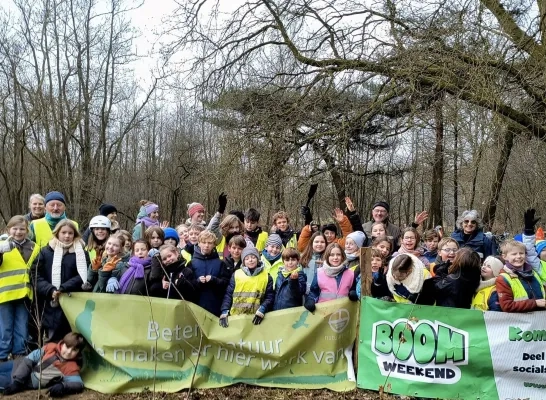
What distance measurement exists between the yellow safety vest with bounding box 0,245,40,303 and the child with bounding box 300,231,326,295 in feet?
10.5

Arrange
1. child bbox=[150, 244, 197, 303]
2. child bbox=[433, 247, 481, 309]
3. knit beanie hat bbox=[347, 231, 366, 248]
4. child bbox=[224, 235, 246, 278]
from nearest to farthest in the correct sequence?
child bbox=[433, 247, 481, 309] → child bbox=[150, 244, 197, 303] → child bbox=[224, 235, 246, 278] → knit beanie hat bbox=[347, 231, 366, 248]

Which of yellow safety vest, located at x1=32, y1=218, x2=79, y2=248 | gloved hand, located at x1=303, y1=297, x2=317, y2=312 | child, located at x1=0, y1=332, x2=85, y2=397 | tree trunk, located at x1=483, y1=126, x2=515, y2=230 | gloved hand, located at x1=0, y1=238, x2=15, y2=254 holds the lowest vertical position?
child, located at x1=0, y1=332, x2=85, y2=397

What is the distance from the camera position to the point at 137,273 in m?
5.39

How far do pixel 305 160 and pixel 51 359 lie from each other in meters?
→ 7.58

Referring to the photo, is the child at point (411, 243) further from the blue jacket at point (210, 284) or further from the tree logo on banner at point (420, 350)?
the blue jacket at point (210, 284)

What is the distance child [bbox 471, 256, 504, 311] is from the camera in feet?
16.1

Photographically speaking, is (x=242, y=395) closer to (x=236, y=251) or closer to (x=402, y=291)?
(x=236, y=251)

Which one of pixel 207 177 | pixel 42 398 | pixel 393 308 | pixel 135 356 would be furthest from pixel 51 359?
pixel 207 177

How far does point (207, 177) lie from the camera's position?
1184 centimetres

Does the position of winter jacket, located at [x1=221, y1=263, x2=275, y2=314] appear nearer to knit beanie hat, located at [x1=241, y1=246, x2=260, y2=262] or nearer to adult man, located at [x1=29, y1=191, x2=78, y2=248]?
knit beanie hat, located at [x1=241, y1=246, x2=260, y2=262]

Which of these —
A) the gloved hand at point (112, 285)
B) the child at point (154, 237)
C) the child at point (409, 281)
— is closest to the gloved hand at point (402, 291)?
the child at point (409, 281)

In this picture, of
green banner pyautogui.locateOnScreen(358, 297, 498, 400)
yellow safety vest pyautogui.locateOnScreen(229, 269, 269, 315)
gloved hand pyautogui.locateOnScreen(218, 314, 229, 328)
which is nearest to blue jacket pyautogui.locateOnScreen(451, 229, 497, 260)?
green banner pyautogui.locateOnScreen(358, 297, 498, 400)

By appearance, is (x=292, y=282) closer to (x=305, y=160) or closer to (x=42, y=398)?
(x=42, y=398)

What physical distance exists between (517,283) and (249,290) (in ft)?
8.88
